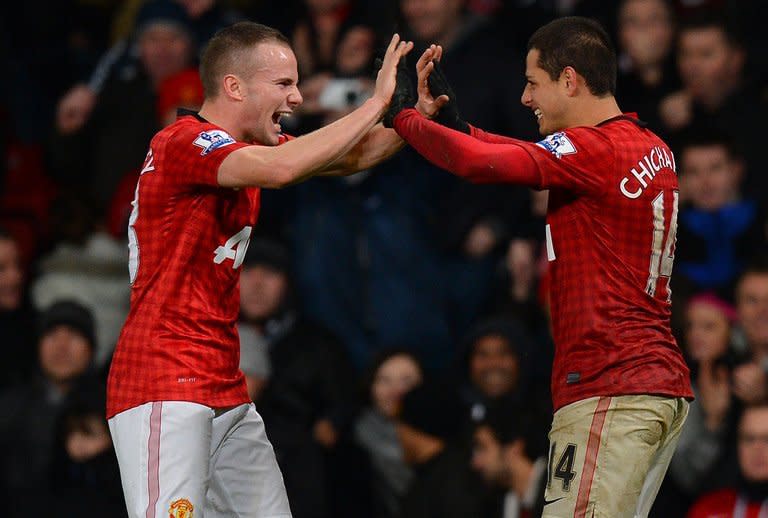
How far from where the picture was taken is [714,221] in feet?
28.3

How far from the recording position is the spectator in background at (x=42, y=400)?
29.1 ft

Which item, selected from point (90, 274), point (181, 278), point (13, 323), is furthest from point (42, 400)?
point (181, 278)

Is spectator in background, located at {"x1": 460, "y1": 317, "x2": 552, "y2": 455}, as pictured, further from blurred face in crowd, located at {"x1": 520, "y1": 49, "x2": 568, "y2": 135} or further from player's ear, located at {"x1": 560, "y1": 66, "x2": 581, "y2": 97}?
player's ear, located at {"x1": 560, "y1": 66, "x2": 581, "y2": 97}

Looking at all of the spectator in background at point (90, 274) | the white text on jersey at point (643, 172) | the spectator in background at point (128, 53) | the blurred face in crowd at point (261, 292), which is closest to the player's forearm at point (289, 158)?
the white text on jersey at point (643, 172)

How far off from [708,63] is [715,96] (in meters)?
0.21

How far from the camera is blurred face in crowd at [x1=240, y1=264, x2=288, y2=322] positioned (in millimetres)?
9297

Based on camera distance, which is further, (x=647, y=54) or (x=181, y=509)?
(x=647, y=54)

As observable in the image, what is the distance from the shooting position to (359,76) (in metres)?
9.56

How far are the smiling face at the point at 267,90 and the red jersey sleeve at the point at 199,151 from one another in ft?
0.70

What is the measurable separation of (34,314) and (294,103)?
453cm

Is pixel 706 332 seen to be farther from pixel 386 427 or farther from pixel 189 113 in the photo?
pixel 189 113

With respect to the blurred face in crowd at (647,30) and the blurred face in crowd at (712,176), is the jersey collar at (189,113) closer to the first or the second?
the blurred face in crowd at (712,176)

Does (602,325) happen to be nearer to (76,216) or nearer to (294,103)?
(294,103)

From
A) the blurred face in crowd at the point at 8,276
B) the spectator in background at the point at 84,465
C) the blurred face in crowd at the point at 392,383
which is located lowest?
the spectator in background at the point at 84,465
